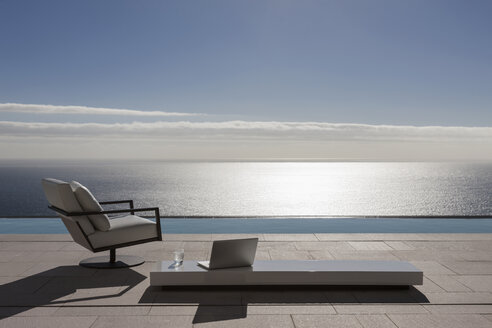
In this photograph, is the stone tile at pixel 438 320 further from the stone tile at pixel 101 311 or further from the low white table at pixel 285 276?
the stone tile at pixel 101 311

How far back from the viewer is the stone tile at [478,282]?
13.4 feet

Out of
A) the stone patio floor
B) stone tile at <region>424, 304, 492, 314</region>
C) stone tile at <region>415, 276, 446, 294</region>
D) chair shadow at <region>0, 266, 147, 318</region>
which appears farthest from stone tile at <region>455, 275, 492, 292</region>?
chair shadow at <region>0, 266, 147, 318</region>

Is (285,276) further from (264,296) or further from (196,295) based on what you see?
(196,295)

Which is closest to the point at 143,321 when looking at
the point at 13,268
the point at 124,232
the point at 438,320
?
the point at 124,232

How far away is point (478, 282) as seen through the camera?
14.1ft

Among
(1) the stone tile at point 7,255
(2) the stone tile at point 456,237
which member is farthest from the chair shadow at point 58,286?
(2) the stone tile at point 456,237

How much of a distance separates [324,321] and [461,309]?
1.08 m

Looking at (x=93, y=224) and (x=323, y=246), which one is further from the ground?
(x=93, y=224)

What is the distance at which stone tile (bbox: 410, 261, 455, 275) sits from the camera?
15.2ft

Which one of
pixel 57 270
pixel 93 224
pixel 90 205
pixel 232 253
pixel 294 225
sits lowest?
pixel 294 225

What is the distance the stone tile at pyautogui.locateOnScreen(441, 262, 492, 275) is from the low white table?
102 cm

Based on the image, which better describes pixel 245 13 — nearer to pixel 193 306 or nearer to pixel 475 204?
pixel 193 306

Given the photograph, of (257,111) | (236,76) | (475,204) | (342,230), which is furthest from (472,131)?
(342,230)

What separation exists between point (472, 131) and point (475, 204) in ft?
167
